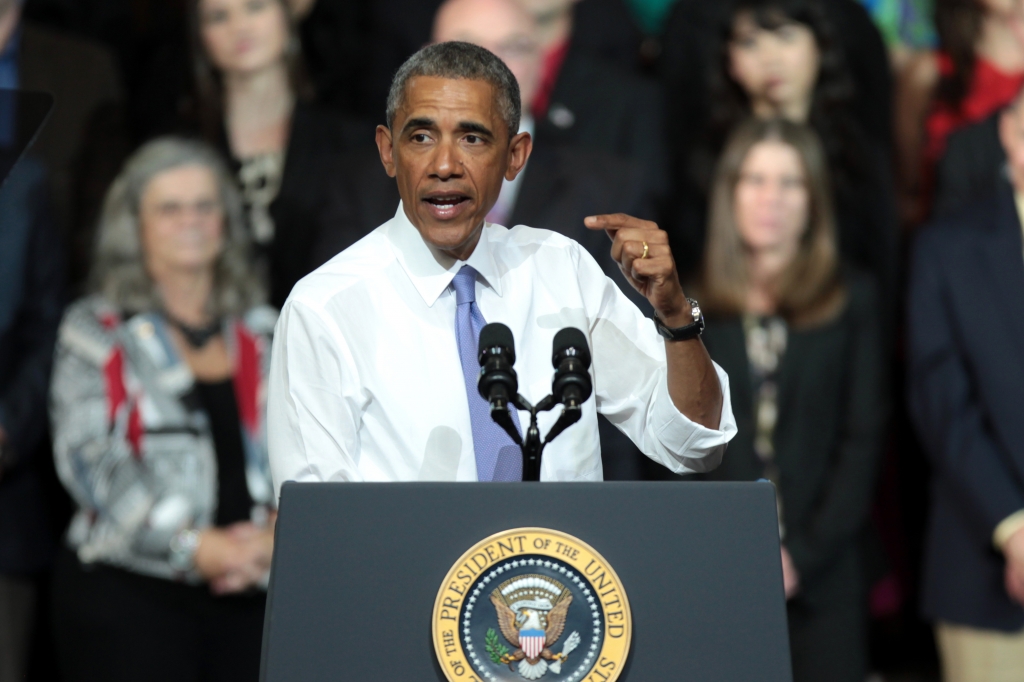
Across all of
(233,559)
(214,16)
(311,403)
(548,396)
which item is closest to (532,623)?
(548,396)

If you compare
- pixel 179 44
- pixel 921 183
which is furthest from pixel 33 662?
pixel 921 183

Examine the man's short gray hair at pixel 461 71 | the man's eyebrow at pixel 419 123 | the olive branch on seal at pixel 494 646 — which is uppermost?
the man's short gray hair at pixel 461 71

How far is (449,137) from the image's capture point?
5.60ft

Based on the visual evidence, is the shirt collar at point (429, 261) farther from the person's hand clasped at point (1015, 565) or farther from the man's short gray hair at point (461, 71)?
the person's hand clasped at point (1015, 565)

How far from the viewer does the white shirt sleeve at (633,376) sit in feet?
5.97

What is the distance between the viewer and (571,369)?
4.94 ft

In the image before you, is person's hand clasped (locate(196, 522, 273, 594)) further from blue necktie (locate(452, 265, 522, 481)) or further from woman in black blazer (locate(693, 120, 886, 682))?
blue necktie (locate(452, 265, 522, 481))

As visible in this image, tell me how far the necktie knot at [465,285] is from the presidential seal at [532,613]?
0.44m

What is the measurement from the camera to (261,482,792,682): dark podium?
4.59 feet

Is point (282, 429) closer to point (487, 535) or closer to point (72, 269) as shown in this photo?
point (487, 535)

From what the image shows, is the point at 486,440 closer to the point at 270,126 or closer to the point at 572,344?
the point at 572,344

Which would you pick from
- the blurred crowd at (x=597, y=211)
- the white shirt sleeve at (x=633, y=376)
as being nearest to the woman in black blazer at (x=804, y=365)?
the blurred crowd at (x=597, y=211)

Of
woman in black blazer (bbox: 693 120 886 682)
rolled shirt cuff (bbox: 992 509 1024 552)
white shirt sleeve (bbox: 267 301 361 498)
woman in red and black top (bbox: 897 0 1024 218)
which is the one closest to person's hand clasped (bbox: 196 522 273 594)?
woman in black blazer (bbox: 693 120 886 682)

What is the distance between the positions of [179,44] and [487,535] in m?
2.61
